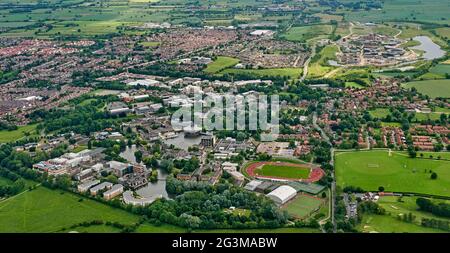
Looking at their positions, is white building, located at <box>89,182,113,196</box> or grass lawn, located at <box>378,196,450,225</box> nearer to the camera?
grass lawn, located at <box>378,196,450,225</box>

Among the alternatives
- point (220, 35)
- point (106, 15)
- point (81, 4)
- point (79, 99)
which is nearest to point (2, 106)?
point (79, 99)

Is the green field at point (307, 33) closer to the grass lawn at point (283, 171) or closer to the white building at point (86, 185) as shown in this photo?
the grass lawn at point (283, 171)

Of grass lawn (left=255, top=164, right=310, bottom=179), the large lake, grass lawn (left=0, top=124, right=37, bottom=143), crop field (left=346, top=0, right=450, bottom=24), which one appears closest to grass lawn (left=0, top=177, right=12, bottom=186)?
grass lawn (left=0, top=124, right=37, bottom=143)

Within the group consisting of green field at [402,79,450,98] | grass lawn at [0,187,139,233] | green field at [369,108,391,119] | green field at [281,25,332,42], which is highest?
Result: green field at [281,25,332,42]

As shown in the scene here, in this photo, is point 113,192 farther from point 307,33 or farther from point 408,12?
point 408,12

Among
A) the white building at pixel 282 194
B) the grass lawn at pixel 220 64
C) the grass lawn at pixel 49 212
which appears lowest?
the grass lawn at pixel 49 212

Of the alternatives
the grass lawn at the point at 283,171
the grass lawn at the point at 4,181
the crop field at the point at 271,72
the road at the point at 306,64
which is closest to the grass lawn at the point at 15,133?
the grass lawn at the point at 4,181

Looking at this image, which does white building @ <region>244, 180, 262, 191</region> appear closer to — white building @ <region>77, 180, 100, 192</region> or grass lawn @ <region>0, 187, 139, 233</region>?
grass lawn @ <region>0, 187, 139, 233</region>
